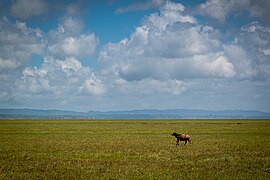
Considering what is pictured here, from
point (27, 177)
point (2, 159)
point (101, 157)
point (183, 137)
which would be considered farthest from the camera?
point (183, 137)

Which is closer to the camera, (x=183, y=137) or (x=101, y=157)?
(x=101, y=157)

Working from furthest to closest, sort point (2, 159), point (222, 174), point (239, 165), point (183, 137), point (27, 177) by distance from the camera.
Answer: point (183, 137)
point (2, 159)
point (239, 165)
point (222, 174)
point (27, 177)

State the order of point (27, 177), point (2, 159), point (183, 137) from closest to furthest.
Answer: point (27, 177), point (2, 159), point (183, 137)

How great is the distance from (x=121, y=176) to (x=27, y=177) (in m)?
4.98

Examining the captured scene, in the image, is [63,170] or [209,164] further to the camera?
[209,164]

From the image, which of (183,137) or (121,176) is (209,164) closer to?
(121,176)

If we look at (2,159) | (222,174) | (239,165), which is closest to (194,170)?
(222,174)

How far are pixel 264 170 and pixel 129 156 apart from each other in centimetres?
998

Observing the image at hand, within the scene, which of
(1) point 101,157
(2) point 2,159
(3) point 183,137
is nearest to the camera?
(2) point 2,159

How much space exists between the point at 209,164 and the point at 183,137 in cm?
1327

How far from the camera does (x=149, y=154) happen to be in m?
26.4

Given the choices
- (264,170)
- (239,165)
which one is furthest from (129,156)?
(264,170)

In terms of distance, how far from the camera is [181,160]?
77.3 feet

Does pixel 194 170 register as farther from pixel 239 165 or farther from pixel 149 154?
pixel 149 154
